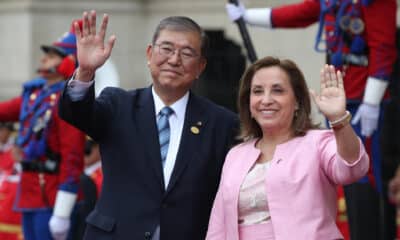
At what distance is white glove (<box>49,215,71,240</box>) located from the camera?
7.43 m

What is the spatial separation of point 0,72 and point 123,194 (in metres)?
7.29

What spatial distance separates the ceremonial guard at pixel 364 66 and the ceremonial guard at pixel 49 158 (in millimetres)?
1993

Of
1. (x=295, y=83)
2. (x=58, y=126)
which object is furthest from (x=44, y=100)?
(x=295, y=83)

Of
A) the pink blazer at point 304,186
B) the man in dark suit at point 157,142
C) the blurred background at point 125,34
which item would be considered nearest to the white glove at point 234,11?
the man in dark suit at point 157,142

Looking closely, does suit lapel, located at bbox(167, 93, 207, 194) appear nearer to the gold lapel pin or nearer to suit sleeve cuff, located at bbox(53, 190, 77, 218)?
the gold lapel pin

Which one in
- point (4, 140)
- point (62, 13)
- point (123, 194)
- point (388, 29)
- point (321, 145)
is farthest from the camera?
point (62, 13)

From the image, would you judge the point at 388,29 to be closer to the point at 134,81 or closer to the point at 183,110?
the point at 183,110

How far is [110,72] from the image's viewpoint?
8172 millimetres

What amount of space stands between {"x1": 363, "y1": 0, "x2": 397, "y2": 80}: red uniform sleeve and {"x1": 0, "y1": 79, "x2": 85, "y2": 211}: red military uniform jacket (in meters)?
2.20

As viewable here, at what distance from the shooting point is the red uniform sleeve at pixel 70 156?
24.6 feet

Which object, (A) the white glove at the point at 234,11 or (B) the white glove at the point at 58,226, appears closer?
(A) the white glove at the point at 234,11

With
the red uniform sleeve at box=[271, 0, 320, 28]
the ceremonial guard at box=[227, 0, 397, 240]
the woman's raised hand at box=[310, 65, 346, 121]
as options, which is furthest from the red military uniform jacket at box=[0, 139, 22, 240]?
the woman's raised hand at box=[310, 65, 346, 121]

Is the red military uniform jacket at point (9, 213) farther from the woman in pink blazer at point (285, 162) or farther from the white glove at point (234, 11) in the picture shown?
the woman in pink blazer at point (285, 162)

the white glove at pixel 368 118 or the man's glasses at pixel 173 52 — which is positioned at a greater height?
the man's glasses at pixel 173 52
